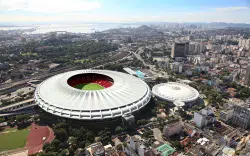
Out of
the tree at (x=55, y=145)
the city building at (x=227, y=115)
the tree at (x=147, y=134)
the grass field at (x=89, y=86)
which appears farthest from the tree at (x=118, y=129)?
the city building at (x=227, y=115)

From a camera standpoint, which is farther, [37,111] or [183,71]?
[183,71]

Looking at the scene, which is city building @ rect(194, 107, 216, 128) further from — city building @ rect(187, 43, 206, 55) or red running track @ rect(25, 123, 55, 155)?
city building @ rect(187, 43, 206, 55)

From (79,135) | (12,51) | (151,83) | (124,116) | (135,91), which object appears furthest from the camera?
(12,51)

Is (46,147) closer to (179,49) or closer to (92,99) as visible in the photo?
(92,99)

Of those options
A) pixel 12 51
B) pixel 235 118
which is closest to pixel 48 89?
pixel 235 118

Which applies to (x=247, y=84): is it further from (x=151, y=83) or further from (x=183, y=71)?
(x=151, y=83)

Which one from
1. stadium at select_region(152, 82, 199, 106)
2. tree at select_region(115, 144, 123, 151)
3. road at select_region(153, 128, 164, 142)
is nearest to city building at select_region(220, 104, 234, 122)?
stadium at select_region(152, 82, 199, 106)

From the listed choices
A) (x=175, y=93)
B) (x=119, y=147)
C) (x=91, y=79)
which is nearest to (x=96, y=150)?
(x=119, y=147)
